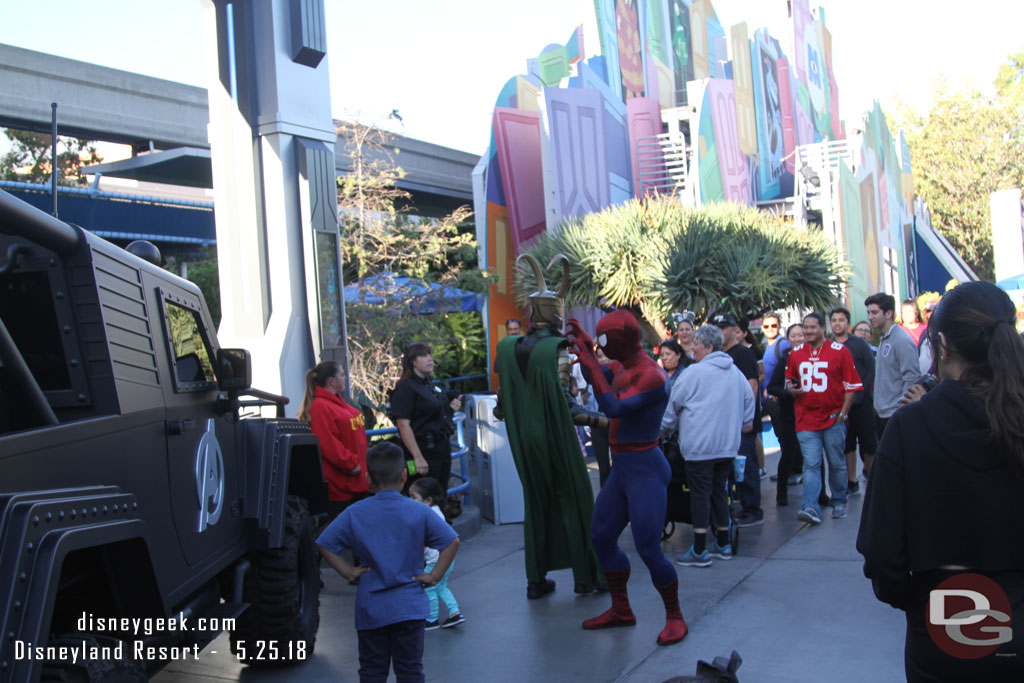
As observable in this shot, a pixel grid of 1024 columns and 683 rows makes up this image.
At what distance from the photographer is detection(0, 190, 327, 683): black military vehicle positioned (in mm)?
2557

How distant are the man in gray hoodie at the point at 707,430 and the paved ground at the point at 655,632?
254mm

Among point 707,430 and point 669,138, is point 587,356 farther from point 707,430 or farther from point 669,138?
point 669,138

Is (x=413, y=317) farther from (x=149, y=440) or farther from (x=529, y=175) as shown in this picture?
(x=149, y=440)

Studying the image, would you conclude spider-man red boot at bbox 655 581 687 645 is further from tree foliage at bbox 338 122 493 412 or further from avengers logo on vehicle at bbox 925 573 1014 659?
tree foliage at bbox 338 122 493 412

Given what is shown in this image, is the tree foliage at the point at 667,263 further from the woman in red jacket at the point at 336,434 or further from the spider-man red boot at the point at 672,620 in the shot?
the spider-man red boot at the point at 672,620

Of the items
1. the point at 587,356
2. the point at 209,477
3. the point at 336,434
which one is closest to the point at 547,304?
the point at 587,356

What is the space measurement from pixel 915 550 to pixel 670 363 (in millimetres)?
6004

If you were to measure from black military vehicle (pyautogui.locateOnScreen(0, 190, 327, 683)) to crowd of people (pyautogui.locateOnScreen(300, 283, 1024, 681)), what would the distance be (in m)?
0.70

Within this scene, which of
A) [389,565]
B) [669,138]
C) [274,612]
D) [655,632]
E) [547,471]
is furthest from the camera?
[669,138]

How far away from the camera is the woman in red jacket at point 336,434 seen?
6.05 meters

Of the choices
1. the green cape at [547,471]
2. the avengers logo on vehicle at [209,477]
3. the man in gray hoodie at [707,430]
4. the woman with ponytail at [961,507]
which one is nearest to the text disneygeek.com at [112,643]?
the avengers logo on vehicle at [209,477]

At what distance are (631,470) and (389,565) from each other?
6.54 feet

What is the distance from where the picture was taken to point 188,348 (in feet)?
14.3

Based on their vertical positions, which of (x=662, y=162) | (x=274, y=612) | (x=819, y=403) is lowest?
(x=274, y=612)
